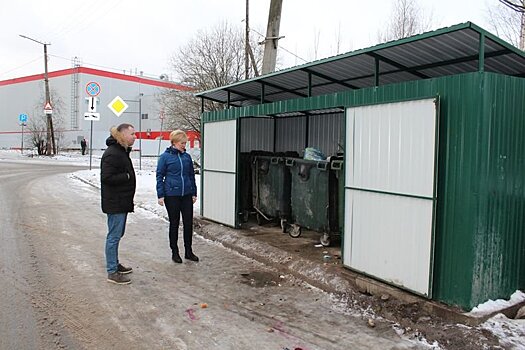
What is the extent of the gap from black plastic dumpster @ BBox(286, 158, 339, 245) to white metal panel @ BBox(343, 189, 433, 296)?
4.14 feet

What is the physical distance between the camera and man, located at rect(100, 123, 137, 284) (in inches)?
210

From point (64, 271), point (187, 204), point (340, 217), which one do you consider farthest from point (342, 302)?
point (64, 271)

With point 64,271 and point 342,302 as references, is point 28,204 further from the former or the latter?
point 342,302

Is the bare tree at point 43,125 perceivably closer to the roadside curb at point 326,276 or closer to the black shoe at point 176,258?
the roadside curb at point 326,276

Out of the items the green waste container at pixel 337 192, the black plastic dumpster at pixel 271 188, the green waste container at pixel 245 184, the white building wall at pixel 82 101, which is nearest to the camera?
the green waste container at pixel 337 192

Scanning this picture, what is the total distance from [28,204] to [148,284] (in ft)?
24.2

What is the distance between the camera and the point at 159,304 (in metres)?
4.69

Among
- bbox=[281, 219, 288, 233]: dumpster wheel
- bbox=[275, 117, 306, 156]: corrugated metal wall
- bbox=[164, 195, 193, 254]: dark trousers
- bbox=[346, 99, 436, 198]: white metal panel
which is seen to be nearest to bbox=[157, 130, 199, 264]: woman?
bbox=[164, 195, 193, 254]: dark trousers

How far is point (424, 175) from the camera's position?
4543 mm

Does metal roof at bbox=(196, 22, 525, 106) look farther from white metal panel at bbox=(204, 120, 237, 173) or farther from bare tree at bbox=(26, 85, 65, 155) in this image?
bare tree at bbox=(26, 85, 65, 155)

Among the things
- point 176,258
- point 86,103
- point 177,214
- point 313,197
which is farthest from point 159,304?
point 86,103

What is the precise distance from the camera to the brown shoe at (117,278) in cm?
532

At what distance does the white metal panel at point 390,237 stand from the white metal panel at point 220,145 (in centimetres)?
323

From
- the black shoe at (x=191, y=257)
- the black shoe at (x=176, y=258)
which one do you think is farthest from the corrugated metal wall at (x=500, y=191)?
the black shoe at (x=176, y=258)
